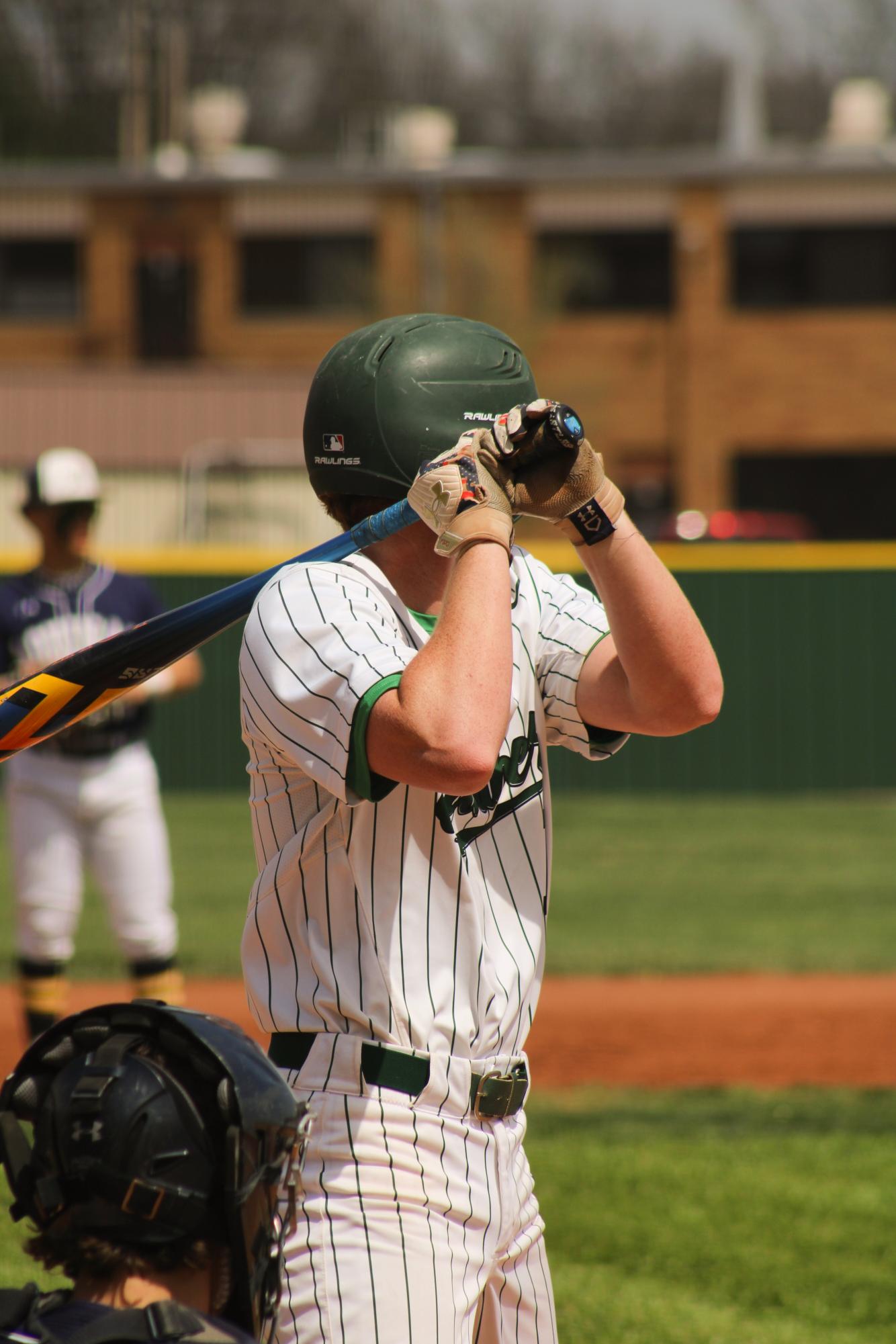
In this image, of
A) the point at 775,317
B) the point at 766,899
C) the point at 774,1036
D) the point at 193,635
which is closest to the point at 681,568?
the point at 766,899

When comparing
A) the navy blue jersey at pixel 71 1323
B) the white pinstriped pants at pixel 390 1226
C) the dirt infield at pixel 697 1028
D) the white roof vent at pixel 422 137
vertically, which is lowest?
the dirt infield at pixel 697 1028

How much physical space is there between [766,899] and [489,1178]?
30.4 ft

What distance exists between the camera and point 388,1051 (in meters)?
2.24

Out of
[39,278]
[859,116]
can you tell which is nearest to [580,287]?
[859,116]

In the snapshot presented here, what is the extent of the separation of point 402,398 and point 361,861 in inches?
27.3

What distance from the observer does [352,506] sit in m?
2.58

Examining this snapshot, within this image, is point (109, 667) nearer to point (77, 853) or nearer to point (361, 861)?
point (361, 861)

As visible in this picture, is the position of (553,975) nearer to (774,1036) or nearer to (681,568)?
(774,1036)

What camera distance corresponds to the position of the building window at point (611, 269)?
31.1 metres

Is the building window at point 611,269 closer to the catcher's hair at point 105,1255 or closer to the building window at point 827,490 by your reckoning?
the building window at point 827,490

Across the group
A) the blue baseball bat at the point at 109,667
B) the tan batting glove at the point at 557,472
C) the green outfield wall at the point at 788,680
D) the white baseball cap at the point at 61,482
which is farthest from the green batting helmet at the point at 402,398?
the green outfield wall at the point at 788,680

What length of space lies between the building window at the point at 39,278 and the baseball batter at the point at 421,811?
1258 inches

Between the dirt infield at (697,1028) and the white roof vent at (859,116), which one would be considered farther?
the white roof vent at (859,116)

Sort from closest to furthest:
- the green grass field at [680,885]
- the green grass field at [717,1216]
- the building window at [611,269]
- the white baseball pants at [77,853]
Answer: the green grass field at [717,1216] → the white baseball pants at [77,853] → the green grass field at [680,885] → the building window at [611,269]
